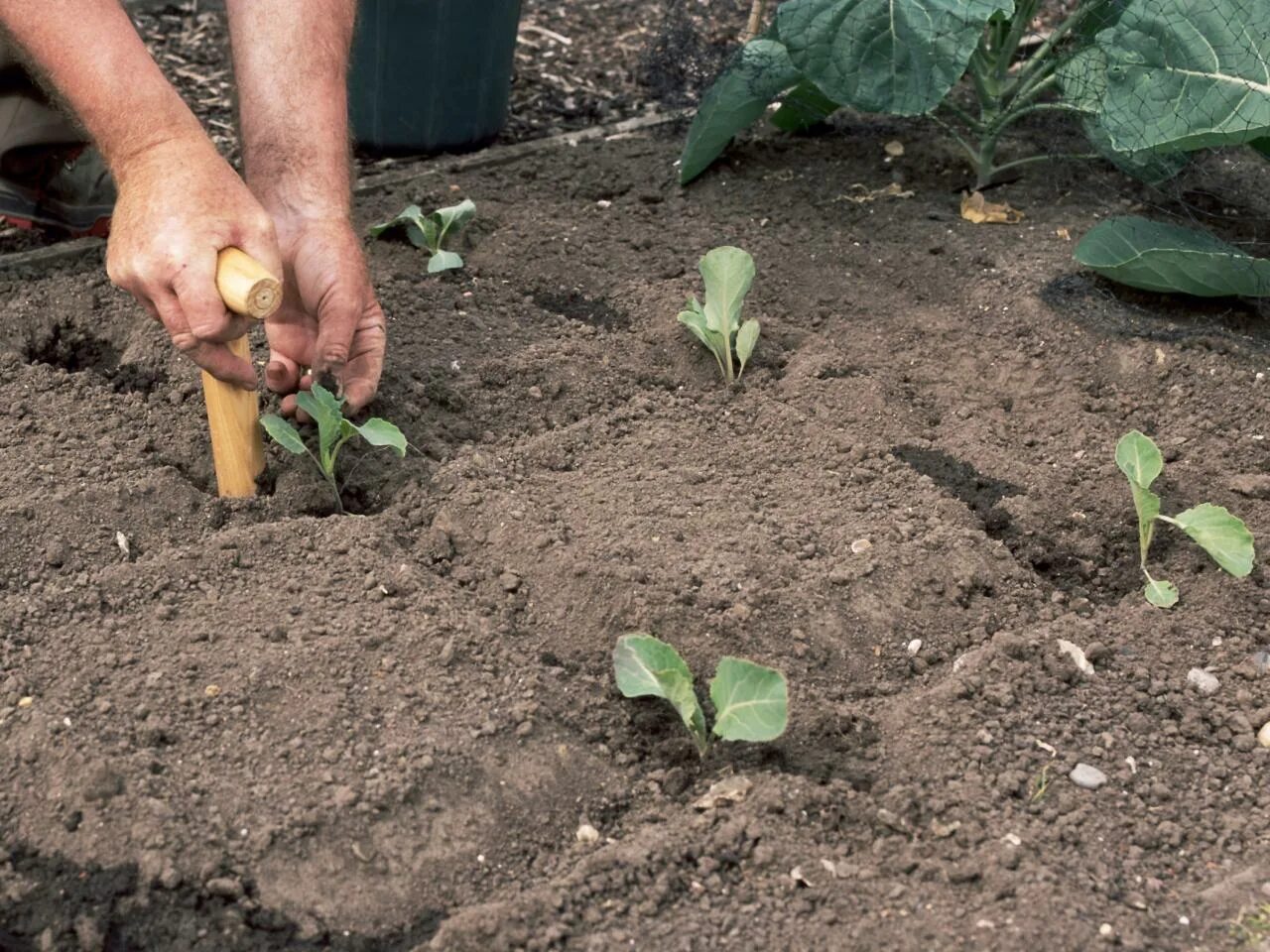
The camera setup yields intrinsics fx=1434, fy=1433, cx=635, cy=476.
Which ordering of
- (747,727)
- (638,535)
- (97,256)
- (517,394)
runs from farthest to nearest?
(97,256), (517,394), (638,535), (747,727)

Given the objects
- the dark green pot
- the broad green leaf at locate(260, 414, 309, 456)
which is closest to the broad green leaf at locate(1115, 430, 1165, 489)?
the broad green leaf at locate(260, 414, 309, 456)

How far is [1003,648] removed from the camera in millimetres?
1971

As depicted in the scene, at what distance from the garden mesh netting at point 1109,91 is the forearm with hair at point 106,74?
132 centimetres

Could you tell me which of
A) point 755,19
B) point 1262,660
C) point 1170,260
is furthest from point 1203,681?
point 755,19

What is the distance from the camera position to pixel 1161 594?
82.1 inches

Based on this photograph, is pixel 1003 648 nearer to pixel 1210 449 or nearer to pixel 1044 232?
pixel 1210 449

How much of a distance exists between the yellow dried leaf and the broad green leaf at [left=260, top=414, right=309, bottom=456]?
5.39ft

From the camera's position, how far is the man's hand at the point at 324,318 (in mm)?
2119

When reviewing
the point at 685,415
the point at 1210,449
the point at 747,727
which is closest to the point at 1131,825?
the point at 747,727

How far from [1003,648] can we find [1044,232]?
136 centimetres

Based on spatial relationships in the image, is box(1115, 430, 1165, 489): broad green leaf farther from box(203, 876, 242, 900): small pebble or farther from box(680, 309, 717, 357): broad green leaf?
box(203, 876, 242, 900): small pebble

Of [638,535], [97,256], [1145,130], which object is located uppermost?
[1145,130]

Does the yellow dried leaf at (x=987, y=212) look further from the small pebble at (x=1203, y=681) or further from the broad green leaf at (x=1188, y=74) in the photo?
the small pebble at (x=1203, y=681)

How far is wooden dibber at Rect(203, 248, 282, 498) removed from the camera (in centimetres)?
181
